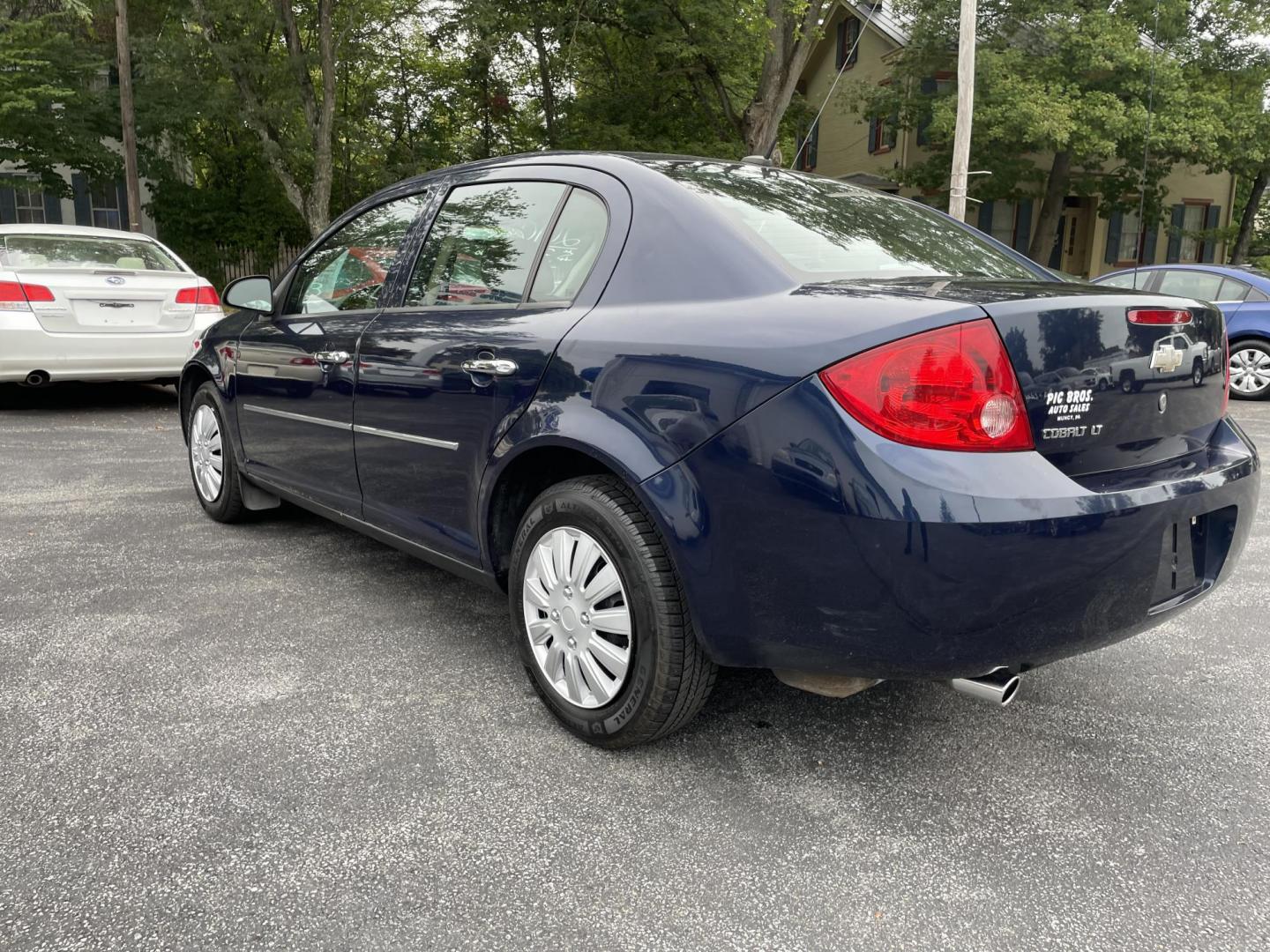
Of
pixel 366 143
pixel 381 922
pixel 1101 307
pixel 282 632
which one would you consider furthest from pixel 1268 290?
pixel 366 143

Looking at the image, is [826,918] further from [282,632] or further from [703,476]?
[282,632]

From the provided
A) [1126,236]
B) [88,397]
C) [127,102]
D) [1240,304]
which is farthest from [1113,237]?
[88,397]

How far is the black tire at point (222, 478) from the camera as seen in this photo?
4.61 m

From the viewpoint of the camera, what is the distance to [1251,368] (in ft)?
35.2

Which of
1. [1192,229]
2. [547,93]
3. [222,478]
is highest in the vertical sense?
[547,93]

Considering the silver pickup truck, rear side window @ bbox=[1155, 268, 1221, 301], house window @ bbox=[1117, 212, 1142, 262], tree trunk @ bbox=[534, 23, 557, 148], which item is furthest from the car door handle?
house window @ bbox=[1117, 212, 1142, 262]

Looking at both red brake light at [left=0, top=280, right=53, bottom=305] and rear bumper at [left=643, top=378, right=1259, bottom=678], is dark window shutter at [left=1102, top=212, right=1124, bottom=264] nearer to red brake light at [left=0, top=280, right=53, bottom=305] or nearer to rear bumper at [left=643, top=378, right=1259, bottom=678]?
red brake light at [left=0, top=280, right=53, bottom=305]

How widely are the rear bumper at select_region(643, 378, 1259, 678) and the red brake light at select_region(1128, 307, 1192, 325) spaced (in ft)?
1.11

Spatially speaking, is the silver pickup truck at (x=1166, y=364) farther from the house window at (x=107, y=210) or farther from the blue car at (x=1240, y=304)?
the house window at (x=107, y=210)

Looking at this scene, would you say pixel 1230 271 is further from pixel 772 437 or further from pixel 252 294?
pixel 772 437

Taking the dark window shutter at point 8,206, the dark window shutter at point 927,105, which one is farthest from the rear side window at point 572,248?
the dark window shutter at point 8,206

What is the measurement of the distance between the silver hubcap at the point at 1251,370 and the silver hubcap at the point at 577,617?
34.2 feet

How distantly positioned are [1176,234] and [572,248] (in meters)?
27.2

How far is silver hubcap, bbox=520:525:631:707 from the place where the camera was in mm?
2492
